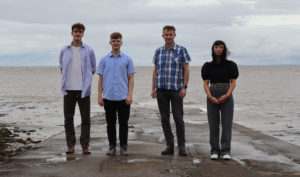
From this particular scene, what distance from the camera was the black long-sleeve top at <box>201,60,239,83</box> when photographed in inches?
292

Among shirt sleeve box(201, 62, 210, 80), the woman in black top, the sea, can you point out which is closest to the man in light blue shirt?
shirt sleeve box(201, 62, 210, 80)

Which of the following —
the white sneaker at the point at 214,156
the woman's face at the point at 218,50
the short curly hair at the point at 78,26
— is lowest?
the white sneaker at the point at 214,156

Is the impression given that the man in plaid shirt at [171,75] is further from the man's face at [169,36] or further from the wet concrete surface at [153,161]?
the wet concrete surface at [153,161]

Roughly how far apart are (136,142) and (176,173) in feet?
10.8

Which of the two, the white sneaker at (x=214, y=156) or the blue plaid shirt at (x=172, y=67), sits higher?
the blue plaid shirt at (x=172, y=67)

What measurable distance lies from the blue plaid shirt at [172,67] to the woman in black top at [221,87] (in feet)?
1.31

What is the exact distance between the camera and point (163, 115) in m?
7.80

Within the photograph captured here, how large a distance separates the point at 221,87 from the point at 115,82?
68.0 inches

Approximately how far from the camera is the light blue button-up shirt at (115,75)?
7.42 metres

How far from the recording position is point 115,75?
7438 millimetres

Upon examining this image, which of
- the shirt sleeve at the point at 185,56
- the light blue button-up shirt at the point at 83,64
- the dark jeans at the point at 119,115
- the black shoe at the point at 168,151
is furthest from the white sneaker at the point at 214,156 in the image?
the light blue button-up shirt at the point at 83,64

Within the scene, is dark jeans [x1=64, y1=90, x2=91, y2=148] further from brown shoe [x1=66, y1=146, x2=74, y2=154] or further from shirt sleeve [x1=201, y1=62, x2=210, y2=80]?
shirt sleeve [x1=201, y1=62, x2=210, y2=80]

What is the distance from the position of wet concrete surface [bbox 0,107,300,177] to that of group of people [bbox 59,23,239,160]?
0.37 meters

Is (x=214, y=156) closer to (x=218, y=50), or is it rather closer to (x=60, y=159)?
(x=218, y=50)
